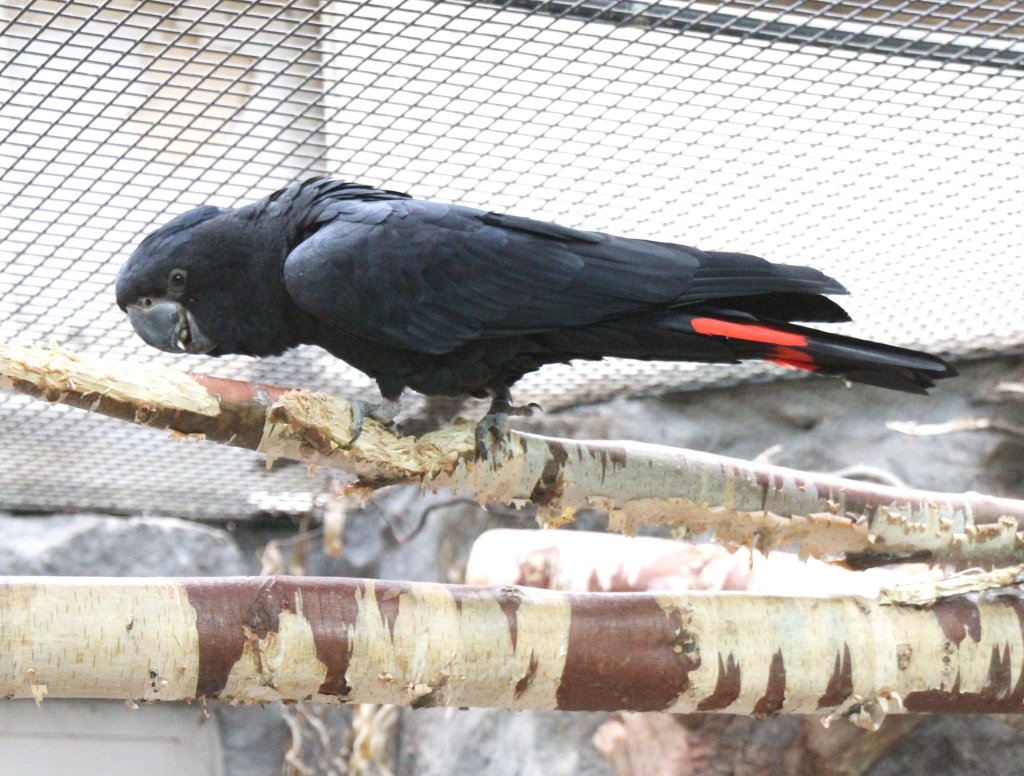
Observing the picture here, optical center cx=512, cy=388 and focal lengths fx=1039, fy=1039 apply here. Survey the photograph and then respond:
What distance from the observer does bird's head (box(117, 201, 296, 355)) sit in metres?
1.95

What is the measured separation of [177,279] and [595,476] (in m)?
0.87

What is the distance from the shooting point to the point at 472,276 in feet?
6.14

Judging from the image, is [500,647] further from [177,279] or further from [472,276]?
[177,279]

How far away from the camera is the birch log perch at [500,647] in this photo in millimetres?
1378

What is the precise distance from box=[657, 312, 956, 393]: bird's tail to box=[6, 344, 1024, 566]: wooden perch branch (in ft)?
0.99

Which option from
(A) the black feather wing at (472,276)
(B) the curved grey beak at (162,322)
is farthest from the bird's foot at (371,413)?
(B) the curved grey beak at (162,322)

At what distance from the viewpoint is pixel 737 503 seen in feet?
6.57

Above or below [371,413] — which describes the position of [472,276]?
above

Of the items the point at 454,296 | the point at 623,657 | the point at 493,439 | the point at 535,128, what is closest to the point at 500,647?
the point at 623,657

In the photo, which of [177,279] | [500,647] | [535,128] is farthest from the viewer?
[535,128]

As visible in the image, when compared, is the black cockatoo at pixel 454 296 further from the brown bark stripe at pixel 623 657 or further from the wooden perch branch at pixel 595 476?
the brown bark stripe at pixel 623 657

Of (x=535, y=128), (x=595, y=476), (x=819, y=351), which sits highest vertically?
(x=535, y=128)

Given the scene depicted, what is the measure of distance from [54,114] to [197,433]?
799 mm

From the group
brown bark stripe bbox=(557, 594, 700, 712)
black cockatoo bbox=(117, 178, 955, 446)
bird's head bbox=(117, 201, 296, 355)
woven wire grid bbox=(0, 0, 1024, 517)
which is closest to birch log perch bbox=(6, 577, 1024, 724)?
brown bark stripe bbox=(557, 594, 700, 712)
